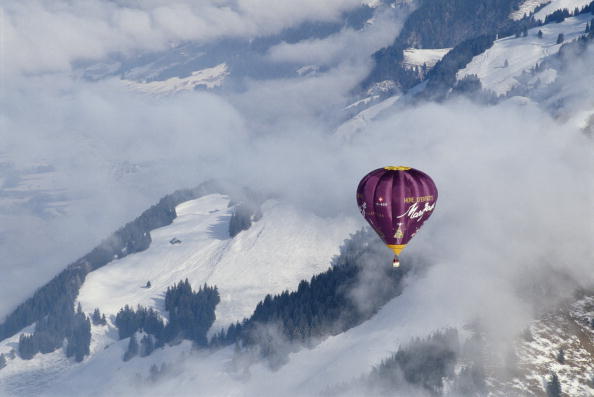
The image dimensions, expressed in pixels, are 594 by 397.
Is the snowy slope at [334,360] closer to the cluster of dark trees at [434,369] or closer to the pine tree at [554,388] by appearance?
the cluster of dark trees at [434,369]

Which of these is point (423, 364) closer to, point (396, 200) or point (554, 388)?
point (554, 388)

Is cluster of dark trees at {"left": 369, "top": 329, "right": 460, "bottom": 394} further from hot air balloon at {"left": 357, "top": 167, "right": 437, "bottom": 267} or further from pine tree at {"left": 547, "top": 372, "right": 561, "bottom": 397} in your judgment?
hot air balloon at {"left": 357, "top": 167, "right": 437, "bottom": 267}

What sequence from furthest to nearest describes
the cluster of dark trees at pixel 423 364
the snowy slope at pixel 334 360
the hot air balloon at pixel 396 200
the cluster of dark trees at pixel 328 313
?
the cluster of dark trees at pixel 328 313
the snowy slope at pixel 334 360
the cluster of dark trees at pixel 423 364
the hot air balloon at pixel 396 200

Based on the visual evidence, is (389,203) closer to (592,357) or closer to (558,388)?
(558,388)

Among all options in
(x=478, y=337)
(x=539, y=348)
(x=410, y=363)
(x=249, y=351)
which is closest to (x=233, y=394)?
(x=249, y=351)

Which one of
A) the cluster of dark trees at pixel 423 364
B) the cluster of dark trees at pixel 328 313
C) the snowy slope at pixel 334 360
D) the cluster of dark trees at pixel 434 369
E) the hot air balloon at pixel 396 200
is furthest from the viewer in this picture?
the cluster of dark trees at pixel 328 313

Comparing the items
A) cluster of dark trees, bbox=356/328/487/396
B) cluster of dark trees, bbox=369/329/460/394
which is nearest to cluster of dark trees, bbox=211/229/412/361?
cluster of dark trees, bbox=356/328/487/396

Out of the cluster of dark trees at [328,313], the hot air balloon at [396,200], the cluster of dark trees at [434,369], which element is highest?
the hot air balloon at [396,200]

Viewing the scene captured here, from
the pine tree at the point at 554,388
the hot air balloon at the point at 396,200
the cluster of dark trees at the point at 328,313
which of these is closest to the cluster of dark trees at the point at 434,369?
the pine tree at the point at 554,388
